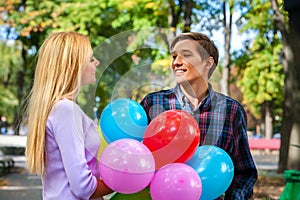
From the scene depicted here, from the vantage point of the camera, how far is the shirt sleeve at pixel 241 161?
232 cm

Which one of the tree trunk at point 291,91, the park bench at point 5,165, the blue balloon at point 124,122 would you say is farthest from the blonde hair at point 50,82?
the park bench at point 5,165

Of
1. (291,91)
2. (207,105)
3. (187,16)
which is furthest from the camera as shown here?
(291,91)

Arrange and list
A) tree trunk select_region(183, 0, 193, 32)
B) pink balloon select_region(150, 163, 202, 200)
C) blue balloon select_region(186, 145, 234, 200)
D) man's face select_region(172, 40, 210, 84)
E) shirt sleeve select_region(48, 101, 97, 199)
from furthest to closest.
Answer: tree trunk select_region(183, 0, 193, 32) → man's face select_region(172, 40, 210, 84) → blue balloon select_region(186, 145, 234, 200) → pink balloon select_region(150, 163, 202, 200) → shirt sleeve select_region(48, 101, 97, 199)

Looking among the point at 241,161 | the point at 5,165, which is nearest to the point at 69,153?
the point at 241,161

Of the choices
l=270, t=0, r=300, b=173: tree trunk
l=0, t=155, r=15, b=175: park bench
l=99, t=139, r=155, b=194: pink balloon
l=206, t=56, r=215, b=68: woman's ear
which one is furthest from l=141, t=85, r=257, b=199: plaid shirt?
l=0, t=155, r=15, b=175: park bench

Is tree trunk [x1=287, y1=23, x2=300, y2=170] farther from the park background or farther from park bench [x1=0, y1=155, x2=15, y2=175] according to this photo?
park bench [x1=0, y1=155, x2=15, y2=175]

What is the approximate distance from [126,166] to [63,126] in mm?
297

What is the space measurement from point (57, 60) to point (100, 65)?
0.23m

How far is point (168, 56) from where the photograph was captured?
2.45 metres

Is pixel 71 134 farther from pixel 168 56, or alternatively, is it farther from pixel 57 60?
pixel 168 56

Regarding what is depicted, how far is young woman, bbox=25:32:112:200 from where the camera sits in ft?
6.23

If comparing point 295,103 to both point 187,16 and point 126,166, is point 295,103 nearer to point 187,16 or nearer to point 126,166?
point 187,16

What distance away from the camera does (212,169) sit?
210 centimetres

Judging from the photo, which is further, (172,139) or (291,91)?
(291,91)
